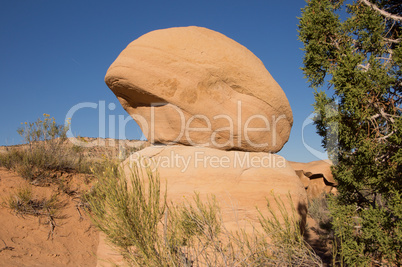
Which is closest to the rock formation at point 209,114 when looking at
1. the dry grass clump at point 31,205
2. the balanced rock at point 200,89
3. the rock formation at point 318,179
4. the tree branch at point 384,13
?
the balanced rock at point 200,89

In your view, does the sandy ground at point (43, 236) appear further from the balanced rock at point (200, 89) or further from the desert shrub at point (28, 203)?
the balanced rock at point (200, 89)

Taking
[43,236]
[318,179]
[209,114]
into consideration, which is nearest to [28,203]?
[43,236]

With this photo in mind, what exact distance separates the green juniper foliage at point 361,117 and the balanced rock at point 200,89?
3.69ft

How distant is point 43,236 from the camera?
7570mm

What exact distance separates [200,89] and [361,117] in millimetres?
2809

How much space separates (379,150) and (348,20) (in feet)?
9.03

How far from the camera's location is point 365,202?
594 cm

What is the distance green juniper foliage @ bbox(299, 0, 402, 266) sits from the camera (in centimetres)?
481

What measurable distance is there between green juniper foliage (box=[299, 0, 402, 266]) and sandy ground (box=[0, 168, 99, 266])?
6.53 metres

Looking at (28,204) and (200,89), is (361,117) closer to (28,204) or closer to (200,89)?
(200,89)

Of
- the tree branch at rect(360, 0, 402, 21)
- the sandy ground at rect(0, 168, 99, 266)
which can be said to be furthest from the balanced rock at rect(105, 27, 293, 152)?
the sandy ground at rect(0, 168, 99, 266)

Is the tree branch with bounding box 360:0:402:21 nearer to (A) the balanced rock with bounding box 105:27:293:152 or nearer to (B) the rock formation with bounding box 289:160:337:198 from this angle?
(A) the balanced rock with bounding box 105:27:293:152

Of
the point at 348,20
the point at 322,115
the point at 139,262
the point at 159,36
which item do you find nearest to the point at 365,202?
the point at 322,115

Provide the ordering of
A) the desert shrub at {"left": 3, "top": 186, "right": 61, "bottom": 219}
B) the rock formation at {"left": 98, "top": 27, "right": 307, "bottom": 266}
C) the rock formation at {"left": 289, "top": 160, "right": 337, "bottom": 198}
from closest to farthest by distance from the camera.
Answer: the rock formation at {"left": 98, "top": 27, "right": 307, "bottom": 266} → the desert shrub at {"left": 3, "top": 186, "right": 61, "bottom": 219} → the rock formation at {"left": 289, "top": 160, "right": 337, "bottom": 198}
